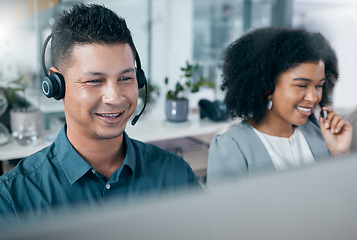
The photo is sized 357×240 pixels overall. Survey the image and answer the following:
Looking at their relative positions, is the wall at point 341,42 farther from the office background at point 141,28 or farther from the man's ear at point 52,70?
the man's ear at point 52,70

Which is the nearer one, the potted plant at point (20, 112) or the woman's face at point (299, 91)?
the woman's face at point (299, 91)

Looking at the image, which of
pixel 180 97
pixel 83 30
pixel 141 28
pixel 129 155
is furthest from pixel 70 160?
pixel 180 97

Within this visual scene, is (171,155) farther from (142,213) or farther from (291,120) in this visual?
(142,213)

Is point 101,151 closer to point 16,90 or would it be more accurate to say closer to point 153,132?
point 153,132

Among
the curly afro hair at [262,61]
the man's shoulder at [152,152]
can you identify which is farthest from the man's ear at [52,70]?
the curly afro hair at [262,61]

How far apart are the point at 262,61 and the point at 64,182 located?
1.91ft

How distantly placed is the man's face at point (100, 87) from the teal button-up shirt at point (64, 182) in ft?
0.24

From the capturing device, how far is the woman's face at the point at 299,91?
80 centimetres

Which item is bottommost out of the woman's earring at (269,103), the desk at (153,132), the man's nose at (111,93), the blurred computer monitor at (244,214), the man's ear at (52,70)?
the desk at (153,132)

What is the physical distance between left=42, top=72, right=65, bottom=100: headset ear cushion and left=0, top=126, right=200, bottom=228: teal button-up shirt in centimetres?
10

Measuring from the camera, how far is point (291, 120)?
856 mm

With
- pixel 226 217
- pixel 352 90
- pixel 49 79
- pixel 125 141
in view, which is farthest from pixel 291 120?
pixel 226 217

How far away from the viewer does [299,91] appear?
80 cm

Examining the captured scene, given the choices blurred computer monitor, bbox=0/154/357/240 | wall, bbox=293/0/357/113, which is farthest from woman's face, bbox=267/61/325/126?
blurred computer monitor, bbox=0/154/357/240
